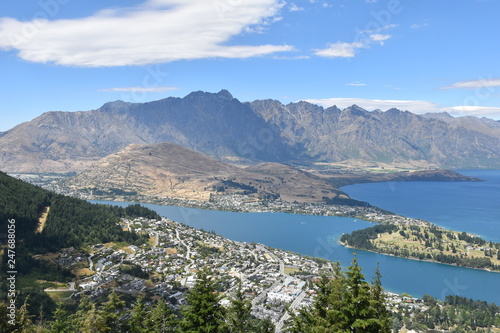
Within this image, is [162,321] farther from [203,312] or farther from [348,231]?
[348,231]

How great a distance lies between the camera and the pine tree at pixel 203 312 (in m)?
21.4

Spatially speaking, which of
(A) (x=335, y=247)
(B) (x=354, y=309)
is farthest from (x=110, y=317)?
(A) (x=335, y=247)

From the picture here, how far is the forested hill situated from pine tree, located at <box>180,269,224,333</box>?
6489 cm

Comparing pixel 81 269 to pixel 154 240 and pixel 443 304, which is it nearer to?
pixel 154 240

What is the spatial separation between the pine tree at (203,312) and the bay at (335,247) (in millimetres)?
78371

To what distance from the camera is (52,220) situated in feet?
294

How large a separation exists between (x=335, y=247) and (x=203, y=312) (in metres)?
111

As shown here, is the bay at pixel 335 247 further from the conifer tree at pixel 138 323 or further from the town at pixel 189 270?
the conifer tree at pixel 138 323

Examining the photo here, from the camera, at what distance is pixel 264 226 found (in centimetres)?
15975

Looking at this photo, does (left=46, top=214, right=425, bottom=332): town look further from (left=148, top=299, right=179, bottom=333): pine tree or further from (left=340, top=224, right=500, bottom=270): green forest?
(left=340, top=224, right=500, bottom=270): green forest

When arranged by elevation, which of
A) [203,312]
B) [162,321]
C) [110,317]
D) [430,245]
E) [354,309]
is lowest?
[430,245]

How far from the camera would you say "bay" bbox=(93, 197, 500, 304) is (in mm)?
93188

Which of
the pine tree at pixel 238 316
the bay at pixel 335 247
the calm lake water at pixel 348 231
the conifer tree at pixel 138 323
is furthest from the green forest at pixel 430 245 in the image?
the conifer tree at pixel 138 323

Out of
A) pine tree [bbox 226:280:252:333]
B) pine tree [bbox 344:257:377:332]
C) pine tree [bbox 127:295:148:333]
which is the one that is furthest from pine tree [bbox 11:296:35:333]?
pine tree [bbox 344:257:377:332]
